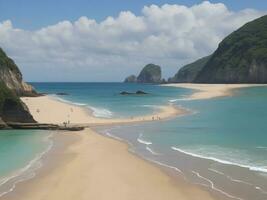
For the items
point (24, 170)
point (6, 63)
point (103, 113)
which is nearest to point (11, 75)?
point (6, 63)

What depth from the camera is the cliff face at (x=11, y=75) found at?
89.4 metres

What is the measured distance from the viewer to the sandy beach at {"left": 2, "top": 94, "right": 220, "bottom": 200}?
19969 millimetres

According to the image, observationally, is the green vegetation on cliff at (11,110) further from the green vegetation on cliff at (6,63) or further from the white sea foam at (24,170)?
the green vegetation on cliff at (6,63)

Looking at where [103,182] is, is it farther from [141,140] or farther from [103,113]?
[103,113]

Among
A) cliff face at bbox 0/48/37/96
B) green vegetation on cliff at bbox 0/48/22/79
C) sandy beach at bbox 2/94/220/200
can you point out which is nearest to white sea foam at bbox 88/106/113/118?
cliff face at bbox 0/48/37/96

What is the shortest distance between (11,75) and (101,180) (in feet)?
248

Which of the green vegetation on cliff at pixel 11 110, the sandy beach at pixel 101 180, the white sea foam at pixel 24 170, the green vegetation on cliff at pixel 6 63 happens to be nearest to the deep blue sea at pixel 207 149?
the white sea foam at pixel 24 170

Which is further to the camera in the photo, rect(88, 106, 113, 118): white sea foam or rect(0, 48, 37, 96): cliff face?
rect(0, 48, 37, 96): cliff face

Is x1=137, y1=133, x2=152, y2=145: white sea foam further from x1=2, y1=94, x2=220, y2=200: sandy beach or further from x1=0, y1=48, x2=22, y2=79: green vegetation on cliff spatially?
x1=0, y1=48, x2=22, y2=79: green vegetation on cliff

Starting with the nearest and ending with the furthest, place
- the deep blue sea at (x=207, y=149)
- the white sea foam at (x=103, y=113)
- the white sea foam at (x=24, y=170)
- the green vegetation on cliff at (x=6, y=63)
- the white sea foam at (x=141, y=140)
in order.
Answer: the deep blue sea at (x=207, y=149) < the white sea foam at (x=24, y=170) < the white sea foam at (x=141, y=140) < the white sea foam at (x=103, y=113) < the green vegetation on cliff at (x=6, y=63)

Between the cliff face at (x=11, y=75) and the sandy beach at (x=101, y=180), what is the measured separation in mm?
59406

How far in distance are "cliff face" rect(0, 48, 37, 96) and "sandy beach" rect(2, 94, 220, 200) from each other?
195 ft

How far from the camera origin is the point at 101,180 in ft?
74.7

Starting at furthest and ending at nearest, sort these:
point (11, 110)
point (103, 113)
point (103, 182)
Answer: point (103, 113) < point (11, 110) < point (103, 182)
